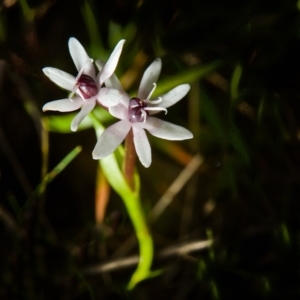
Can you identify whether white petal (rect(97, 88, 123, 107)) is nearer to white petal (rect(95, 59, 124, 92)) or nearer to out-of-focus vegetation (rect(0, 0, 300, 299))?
white petal (rect(95, 59, 124, 92))

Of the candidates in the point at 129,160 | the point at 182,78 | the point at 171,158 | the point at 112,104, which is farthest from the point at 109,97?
the point at 171,158

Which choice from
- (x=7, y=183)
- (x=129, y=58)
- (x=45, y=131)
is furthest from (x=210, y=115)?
(x=7, y=183)

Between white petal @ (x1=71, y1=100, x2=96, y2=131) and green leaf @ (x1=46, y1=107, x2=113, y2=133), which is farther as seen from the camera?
green leaf @ (x1=46, y1=107, x2=113, y2=133)

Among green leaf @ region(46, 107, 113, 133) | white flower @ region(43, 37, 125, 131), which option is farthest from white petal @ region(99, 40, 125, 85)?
green leaf @ region(46, 107, 113, 133)

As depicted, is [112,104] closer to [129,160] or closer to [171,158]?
[129,160]

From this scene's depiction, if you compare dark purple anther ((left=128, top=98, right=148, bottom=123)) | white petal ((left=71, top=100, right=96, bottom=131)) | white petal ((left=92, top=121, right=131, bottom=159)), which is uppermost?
white petal ((left=71, top=100, right=96, bottom=131))

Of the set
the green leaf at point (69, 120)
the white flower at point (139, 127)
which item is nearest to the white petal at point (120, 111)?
the white flower at point (139, 127)
